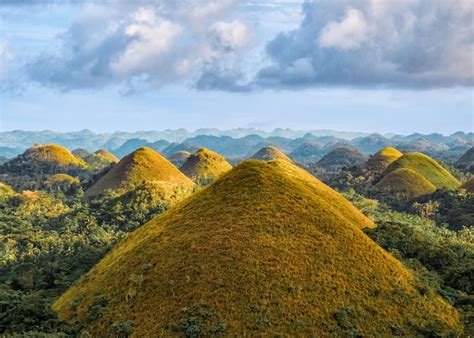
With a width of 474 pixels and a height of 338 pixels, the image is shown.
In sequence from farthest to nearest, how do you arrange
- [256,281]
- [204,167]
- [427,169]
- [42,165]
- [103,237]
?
[42,165] → [204,167] → [427,169] → [103,237] → [256,281]

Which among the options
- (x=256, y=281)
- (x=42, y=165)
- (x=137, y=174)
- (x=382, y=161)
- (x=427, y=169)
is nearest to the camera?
(x=256, y=281)

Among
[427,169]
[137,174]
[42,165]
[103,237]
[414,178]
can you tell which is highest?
A: [137,174]

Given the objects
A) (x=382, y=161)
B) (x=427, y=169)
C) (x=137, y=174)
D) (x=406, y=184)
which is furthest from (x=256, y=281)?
(x=382, y=161)

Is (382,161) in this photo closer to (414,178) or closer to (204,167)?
(414,178)

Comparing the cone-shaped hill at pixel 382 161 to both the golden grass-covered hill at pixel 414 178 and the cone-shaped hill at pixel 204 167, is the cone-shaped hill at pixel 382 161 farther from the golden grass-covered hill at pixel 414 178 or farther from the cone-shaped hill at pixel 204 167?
the cone-shaped hill at pixel 204 167

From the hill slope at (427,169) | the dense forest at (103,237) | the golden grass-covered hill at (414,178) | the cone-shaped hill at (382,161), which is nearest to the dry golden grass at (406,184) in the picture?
the golden grass-covered hill at (414,178)

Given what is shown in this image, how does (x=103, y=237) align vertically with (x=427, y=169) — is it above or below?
below

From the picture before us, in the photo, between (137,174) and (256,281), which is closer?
(256,281)
